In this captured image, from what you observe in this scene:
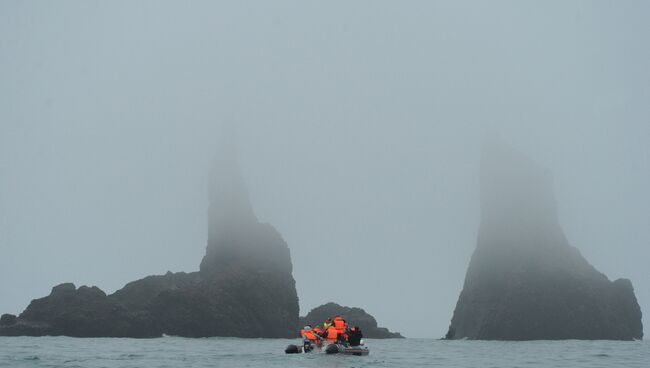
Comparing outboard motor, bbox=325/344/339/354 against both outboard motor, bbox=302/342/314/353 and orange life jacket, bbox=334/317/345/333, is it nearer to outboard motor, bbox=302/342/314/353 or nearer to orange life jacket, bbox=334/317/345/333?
orange life jacket, bbox=334/317/345/333

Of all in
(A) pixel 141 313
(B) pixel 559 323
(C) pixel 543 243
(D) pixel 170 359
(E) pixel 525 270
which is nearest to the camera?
(D) pixel 170 359

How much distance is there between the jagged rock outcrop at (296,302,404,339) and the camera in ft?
464

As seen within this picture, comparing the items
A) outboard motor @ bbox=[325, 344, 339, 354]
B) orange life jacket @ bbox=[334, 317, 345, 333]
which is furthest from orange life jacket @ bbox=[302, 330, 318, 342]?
outboard motor @ bbox=[325, 344, 339, 354]

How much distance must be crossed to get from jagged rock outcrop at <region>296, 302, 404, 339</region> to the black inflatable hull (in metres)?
84.9

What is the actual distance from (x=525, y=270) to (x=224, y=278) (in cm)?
5207

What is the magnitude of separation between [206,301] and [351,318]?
3958 cm

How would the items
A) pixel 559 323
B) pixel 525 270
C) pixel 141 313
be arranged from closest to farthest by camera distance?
pixel 141 313 → pixel 559 323 → pixel 525 270

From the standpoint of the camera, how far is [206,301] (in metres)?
114

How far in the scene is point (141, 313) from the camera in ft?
358

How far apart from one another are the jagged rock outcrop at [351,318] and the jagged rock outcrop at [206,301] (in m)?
13.5

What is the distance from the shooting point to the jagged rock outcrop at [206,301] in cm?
10388

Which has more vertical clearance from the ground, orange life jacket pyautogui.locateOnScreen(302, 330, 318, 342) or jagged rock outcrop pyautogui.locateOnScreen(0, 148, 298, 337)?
jagged rock outcrop pyautogui.locateOnScreen(0, 148, 298, 337)

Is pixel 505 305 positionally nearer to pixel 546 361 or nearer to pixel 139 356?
pixel 546 361

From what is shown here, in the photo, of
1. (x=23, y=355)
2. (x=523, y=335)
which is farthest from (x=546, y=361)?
(x=523, y=335)
